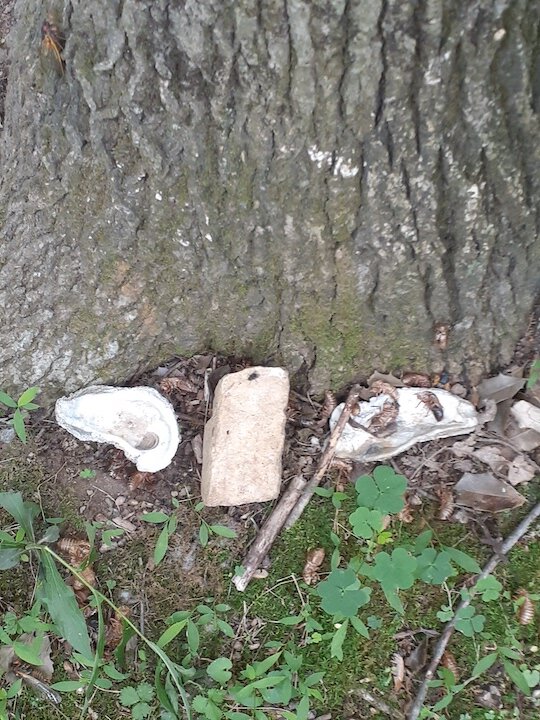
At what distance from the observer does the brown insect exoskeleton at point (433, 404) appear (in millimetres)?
2340

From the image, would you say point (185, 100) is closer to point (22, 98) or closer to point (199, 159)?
point (199, 159)

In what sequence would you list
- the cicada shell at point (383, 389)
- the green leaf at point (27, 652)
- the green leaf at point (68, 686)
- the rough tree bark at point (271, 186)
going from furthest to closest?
the cicada shell at point (383, 389) → the green leaf at point (68, 686) → the green leaf at point (27, 652) → the rough tree bark at point (271, 186)

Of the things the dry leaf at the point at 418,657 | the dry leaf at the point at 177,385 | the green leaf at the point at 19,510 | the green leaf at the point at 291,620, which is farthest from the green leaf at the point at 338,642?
the green leaf at the point at 19,510

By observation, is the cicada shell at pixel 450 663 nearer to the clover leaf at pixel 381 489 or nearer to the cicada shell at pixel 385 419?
the clover leaf at pixel 381 489

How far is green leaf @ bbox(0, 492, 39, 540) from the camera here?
228cm

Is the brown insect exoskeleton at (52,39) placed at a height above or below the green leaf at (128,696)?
above

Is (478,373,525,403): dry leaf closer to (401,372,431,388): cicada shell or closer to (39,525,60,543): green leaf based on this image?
(401,372,431,388): cicada shell

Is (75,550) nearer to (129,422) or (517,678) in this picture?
(129,422)

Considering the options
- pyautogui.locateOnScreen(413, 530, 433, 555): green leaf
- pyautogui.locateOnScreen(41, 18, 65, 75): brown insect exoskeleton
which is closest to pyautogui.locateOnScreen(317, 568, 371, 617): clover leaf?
pyautogui.locateOnScreen(413, 530, 433, 555): green leaf

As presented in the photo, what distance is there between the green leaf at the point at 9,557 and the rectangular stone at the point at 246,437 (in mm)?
722

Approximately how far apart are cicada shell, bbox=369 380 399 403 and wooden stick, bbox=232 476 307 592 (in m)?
0.44

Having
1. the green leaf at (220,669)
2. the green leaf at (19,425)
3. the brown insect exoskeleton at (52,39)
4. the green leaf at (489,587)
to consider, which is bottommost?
the green leaf at (220,669)

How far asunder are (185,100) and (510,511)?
6.12 ft

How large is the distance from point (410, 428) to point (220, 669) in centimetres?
113
